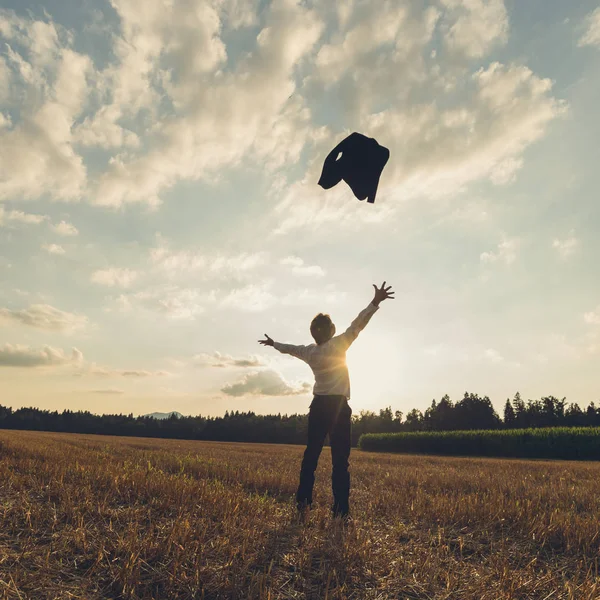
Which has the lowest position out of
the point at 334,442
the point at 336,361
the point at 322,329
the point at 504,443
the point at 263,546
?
the point at 504,443

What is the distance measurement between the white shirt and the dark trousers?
0.12 m

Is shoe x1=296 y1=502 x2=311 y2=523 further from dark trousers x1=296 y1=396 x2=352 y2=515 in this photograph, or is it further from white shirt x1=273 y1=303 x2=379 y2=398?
white shirt x1=273 y1=303 x2=379 y2=398

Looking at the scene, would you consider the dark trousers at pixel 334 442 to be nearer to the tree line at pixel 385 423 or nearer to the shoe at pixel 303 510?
the shoe at pixel 303 510

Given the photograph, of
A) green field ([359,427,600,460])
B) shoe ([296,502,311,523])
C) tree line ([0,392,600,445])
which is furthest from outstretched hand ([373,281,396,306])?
tree line ([0,392,600,445])

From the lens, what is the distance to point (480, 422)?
255ft

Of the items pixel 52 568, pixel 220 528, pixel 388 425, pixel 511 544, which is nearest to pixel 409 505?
pixel 511 544

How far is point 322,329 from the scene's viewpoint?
18.7 ft

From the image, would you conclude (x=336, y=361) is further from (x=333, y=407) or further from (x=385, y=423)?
(x=385, y=423)

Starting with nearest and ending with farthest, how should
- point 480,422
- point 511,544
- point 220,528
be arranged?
point 220,528, point 511,544, point 480,422

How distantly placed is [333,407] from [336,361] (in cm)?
56

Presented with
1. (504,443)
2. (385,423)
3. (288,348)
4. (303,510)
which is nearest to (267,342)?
(288,348)

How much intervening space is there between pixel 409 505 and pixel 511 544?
175cm

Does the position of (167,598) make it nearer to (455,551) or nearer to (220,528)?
Result: (220,528)

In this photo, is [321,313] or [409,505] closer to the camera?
[321,313]
